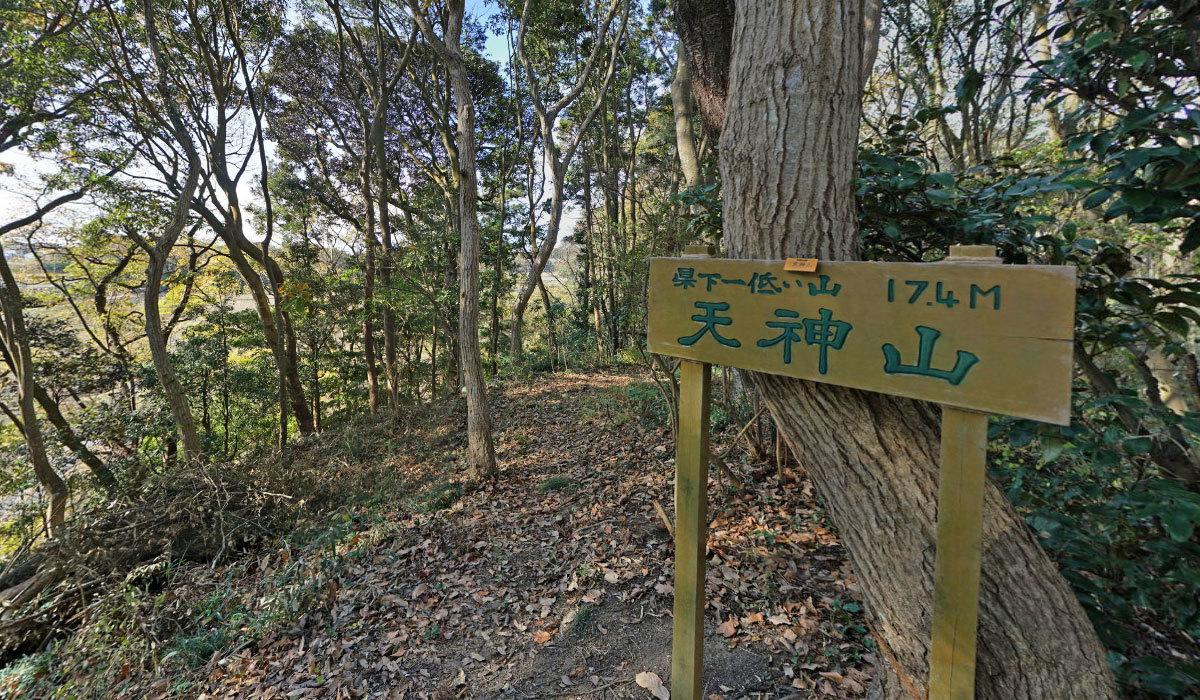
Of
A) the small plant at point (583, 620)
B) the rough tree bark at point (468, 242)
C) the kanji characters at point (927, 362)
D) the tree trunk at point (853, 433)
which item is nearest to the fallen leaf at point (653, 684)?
the small plant at point (583, 620)

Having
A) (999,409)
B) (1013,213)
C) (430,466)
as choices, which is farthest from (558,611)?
(430,466)

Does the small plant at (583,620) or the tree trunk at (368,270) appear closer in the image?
the small plant at (583,620)

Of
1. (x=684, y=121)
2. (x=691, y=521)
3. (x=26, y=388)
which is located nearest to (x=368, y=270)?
(x=26, y=388)

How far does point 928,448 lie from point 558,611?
7.87 ft

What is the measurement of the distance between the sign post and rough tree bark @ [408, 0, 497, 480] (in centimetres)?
386

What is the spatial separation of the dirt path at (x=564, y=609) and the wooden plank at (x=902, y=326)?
1.73 meters

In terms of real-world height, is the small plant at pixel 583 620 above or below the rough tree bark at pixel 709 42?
below

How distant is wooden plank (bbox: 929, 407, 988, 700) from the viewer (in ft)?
4.23

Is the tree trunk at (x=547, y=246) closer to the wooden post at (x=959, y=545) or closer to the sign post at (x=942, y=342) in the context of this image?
the sign post at (x=942, y=342)

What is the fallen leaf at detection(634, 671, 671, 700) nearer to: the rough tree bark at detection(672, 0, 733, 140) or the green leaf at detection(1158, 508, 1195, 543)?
the green leaf at detection(1158, 508, 1195, 543)

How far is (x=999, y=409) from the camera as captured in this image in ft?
3.96

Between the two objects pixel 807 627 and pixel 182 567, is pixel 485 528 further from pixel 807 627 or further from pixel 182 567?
pixel 182 567

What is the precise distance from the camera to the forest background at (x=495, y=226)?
5.23 feet

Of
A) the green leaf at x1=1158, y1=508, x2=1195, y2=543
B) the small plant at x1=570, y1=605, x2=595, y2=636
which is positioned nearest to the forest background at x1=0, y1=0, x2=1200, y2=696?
the green leaf at x1=1158, y1=508, x2=1195, y2=543
